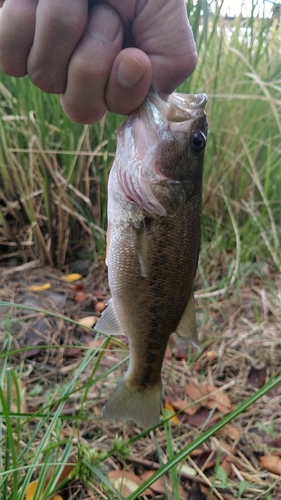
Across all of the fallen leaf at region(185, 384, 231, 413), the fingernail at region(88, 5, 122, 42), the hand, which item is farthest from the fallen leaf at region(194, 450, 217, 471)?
the fingernail at region(88, 5, 122, 42)

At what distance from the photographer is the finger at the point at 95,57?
2.97ft

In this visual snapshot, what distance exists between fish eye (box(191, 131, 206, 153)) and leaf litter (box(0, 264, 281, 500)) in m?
0.60

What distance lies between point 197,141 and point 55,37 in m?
0.50

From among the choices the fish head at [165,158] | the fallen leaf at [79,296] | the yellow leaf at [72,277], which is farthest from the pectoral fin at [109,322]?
the yellow leaf at [72,277]

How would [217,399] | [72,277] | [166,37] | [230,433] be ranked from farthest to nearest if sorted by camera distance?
[72,277]
[217,399]
[230,433]
[166,37]

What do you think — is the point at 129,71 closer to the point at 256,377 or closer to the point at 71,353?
the point at 71,353

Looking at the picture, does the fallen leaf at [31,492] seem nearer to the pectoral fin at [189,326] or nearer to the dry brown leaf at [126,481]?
the dry brown leaf at [126,481]

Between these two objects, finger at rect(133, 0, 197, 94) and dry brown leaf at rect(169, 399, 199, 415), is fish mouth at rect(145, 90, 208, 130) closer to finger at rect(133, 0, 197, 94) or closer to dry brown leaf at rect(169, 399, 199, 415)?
finger at rect(133, 0, 197, 94)

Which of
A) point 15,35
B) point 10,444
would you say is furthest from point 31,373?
point 15,35

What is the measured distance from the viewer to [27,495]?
4.36ft

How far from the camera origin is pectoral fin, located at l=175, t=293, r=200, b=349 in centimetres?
131

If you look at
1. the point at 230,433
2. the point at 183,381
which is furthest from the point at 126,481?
the point at 183,381

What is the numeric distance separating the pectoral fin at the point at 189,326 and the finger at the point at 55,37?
732mm

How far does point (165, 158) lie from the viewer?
4.06ft
